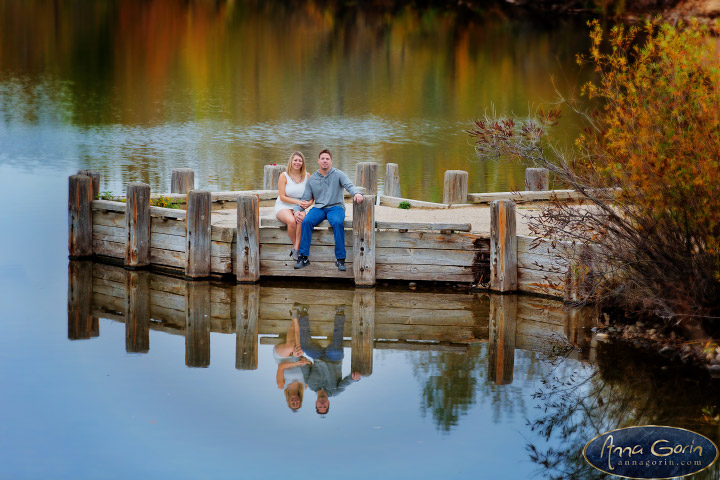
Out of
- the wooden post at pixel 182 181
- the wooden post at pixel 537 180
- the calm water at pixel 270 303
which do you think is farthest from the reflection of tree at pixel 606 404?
the wooden post at pixel 182 181

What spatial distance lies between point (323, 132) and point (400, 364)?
61.9 ft

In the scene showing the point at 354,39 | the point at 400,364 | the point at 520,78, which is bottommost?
the point at 400,364

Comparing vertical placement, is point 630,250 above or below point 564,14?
below

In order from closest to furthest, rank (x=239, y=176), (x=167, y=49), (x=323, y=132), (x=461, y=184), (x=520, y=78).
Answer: (x=461, y=184), (x=239, y=176), (x=323, y=132), (x=520, y=78), (x=167, y=49)

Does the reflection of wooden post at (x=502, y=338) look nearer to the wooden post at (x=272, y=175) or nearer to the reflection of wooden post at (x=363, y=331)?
the reflection of wooden post at (x=363, y=331)

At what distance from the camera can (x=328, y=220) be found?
12.9 meters

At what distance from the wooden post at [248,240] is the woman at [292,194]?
0.33 metres

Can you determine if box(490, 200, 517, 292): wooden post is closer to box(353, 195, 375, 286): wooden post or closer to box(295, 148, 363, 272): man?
box(353, 195, 375, 286): wooden post

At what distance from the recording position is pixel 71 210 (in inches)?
549

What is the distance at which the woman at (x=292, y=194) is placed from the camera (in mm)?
12938

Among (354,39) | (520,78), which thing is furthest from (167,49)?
(520,78)

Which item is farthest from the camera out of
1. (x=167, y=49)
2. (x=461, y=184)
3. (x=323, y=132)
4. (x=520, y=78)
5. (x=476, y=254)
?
(x=167, y=49)

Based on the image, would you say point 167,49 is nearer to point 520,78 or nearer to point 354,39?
point 354,39

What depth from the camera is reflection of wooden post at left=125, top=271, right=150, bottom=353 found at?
37.0 feet
